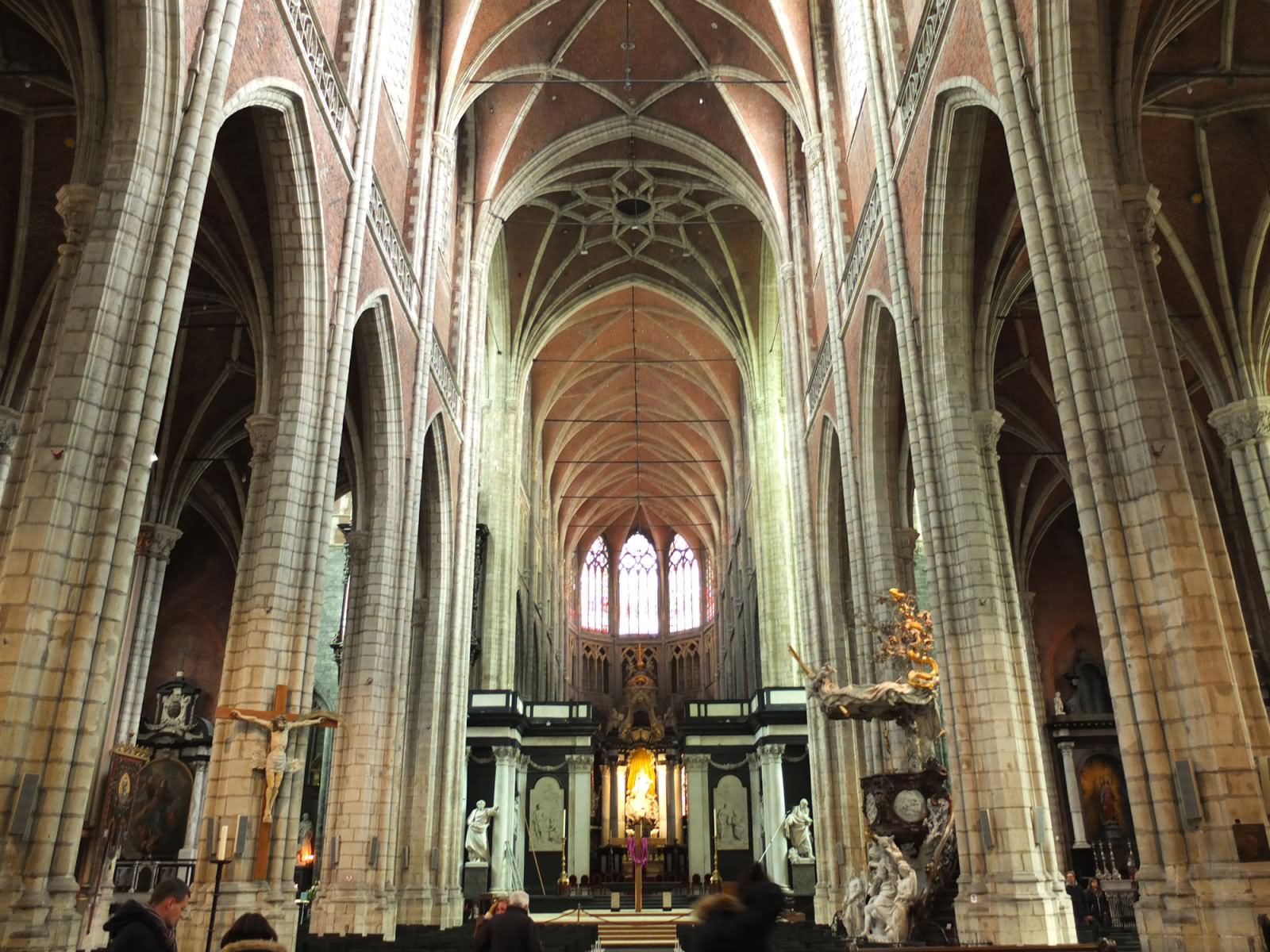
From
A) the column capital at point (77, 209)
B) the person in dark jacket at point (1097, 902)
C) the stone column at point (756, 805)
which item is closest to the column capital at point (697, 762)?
the stone column at point (756, 805)

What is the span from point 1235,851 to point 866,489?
9798mm

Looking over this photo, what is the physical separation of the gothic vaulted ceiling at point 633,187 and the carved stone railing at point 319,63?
6.56m

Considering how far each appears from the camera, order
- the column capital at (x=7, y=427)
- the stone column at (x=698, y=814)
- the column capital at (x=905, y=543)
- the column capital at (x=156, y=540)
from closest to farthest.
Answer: the column capital at (x=7, y=427) < the column capital at (x=905, y=543) < the column capital at (x=156, y=540) < the stone column at (x=698, y=814)

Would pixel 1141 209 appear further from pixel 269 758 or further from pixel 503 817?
pixel 503 817

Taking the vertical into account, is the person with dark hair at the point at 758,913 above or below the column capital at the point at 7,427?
below

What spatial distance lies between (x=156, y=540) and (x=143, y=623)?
5.84ft

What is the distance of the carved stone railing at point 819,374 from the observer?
18797mm

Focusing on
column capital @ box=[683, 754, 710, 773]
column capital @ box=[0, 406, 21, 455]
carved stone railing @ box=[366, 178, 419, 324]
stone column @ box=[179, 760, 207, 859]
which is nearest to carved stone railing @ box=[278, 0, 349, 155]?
carved stone railing @ box=[366, 178, 419, 324]

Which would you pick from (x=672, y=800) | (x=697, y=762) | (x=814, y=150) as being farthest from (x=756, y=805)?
(x=814, y=150)

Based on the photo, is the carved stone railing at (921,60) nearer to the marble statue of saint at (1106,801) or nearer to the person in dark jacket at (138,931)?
the person in dark jacket at (138,931)

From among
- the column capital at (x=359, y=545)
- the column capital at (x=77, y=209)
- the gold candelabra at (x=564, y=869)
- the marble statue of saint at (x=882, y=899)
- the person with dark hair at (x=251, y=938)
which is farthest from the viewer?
the gold candelabra at (x=564, y=869)

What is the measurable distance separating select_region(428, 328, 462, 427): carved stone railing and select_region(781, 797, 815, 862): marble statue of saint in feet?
39.5

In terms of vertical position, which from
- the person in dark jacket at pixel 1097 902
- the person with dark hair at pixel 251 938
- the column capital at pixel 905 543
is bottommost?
the person in dark jacket at pixel 1097 902

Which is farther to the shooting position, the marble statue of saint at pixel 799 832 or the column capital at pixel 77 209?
the marble statue of saint at pixel 799 832
